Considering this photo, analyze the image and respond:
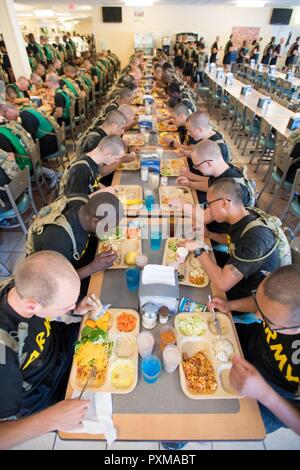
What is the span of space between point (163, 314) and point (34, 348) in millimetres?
756

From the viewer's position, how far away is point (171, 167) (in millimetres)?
3689

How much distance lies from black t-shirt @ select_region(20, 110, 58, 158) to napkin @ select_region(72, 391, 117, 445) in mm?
4297

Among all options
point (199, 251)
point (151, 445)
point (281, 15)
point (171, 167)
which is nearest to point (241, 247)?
point (199, 251)

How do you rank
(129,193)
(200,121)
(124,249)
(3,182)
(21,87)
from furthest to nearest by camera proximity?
(21,87) < (200,121) < (3,182) < (129,193) < (124,249)

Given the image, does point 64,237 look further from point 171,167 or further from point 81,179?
point 171,167

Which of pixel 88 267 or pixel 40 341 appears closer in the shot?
pixel 40 341

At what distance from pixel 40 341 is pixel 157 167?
7.92 feet

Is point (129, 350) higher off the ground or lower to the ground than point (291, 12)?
lower

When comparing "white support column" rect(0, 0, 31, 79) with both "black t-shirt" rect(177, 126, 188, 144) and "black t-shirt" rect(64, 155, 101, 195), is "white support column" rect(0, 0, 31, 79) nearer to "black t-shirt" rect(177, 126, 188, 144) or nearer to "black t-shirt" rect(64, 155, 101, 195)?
"black t-shirt" rect(177, 126, 188, 144)

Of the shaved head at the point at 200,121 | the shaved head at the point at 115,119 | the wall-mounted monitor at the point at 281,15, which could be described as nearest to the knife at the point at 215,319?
the shaved head at the point at 200,121

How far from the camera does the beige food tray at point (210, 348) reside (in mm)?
1389
